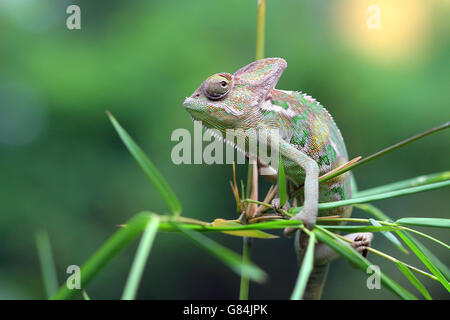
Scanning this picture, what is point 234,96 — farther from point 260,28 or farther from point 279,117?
point 260,28

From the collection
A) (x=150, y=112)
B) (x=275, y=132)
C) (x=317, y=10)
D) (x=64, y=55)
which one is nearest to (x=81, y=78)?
(x=64, y=55)

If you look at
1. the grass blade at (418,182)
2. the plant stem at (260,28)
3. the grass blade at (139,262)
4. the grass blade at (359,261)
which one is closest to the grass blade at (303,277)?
the grass blade at (359,261)

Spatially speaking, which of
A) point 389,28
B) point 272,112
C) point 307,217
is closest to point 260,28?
point 272,112

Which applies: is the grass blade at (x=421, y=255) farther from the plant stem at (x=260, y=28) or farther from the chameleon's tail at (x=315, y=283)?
the chameleon's tail at (x=315, y=283)

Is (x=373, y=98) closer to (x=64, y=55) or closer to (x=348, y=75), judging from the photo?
(x=348, y=75)

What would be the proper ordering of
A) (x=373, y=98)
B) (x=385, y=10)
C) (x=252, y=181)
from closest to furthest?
(x=252, y=181) → (x=385, y=10) → (x=373, y=98)

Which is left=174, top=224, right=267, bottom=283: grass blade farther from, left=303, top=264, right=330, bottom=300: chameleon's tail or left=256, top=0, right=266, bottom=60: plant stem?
left=303, top=264, right=330, bottom=300: chameleon's tail
